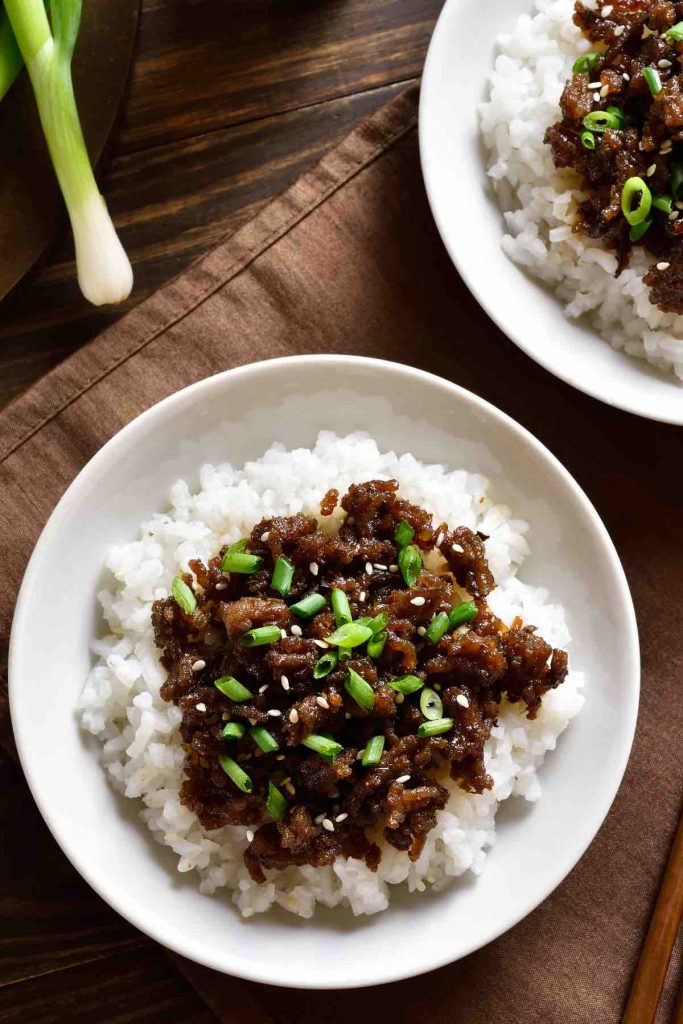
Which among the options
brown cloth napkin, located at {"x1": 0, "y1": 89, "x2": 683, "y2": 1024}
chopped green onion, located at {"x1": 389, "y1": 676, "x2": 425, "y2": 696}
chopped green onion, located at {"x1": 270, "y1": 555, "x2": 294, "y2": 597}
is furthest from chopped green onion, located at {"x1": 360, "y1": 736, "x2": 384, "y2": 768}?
brown cloth napkin, located at {"x1": 0, "y1": 89, "x2": 683, "y2": 1024}

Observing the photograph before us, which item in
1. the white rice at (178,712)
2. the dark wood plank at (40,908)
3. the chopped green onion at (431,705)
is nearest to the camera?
the chopped green onion at (431,705)

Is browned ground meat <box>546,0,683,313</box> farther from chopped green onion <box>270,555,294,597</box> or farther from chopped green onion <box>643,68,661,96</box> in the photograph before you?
chopped green onion <box>270,555,294,597</box>

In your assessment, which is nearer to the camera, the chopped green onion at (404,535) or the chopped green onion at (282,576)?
the chopped green onion at (282,576)

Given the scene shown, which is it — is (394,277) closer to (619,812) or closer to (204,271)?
(204,271)

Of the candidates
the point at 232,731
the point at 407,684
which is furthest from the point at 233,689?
the point at 407,684

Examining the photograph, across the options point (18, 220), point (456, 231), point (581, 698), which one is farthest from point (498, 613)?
point (18, 220)

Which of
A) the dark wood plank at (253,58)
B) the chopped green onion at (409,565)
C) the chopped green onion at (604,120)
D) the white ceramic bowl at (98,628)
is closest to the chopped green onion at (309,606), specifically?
the chopped green onion at (409,565)

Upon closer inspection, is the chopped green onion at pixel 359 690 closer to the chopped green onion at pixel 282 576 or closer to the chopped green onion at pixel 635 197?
the chopped green onion at pixel 282 576
